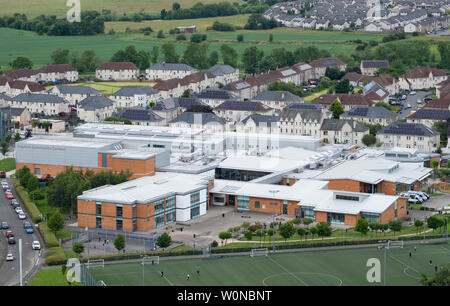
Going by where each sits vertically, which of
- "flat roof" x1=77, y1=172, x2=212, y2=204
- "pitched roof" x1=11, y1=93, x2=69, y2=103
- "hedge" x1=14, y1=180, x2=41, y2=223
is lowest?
"hedge" x1=14, y1=180, x2=41, y2=223

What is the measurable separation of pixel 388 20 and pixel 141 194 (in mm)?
63888

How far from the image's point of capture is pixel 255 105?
162 feet

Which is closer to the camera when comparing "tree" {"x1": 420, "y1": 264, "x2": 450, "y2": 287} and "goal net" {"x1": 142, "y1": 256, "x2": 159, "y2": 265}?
"tree" {"x1": 420, "y1": 264, "x2": 450, "y2": 287}

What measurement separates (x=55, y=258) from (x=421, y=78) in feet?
143

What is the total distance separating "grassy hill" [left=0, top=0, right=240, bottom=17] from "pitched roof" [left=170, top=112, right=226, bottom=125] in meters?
59.3

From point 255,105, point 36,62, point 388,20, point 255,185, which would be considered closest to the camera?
point 255,185

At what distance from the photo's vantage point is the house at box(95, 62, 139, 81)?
63844 mm

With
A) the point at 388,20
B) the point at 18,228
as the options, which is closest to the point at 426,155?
the point at 18,228

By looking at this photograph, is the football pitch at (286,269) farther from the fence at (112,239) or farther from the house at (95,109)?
the house at (95,109)

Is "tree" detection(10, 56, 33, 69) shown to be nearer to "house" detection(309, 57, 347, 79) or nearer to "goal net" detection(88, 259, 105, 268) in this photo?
"house" detection(309, 57, 347, 79)

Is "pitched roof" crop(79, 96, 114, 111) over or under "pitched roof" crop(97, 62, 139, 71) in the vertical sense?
under

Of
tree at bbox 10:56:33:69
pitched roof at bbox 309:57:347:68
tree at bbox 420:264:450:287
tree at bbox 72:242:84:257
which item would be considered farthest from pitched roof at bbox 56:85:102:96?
tree at bbox 420:264:450:287

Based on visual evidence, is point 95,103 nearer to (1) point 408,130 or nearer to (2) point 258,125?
(2) point 258,125

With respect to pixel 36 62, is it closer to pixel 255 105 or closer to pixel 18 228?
pixel 255 105
